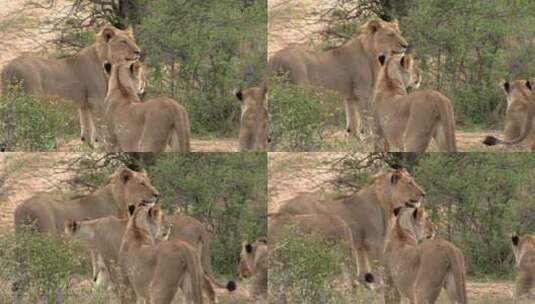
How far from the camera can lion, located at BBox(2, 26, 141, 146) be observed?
18641 mm

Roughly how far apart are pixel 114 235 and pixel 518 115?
2565 mm

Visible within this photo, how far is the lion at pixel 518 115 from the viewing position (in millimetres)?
18609

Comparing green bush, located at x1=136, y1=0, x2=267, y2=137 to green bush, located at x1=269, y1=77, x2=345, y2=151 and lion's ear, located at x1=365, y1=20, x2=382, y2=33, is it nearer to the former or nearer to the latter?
green bush, located at x1=269, y1=77, x2=345, y2=151

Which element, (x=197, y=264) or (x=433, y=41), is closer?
(x=197, y=264)

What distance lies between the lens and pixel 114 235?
18312 mm

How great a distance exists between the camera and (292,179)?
61.6 ft

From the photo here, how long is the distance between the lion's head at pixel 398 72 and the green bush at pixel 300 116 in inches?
14.1

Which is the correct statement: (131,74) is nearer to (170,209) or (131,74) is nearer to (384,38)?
(170,209)

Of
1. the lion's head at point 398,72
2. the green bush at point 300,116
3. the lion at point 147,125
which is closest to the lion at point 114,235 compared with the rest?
the lion at point 147,125

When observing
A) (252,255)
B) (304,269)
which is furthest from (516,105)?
(252,255)

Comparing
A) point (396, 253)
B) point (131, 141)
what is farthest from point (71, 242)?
point (396, 253)

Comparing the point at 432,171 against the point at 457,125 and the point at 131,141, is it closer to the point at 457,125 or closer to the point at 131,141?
the point at 457,125

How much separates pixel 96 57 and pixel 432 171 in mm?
2167

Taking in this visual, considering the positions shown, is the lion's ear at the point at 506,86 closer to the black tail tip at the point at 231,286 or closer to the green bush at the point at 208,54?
the green bush at the point at 208,54
